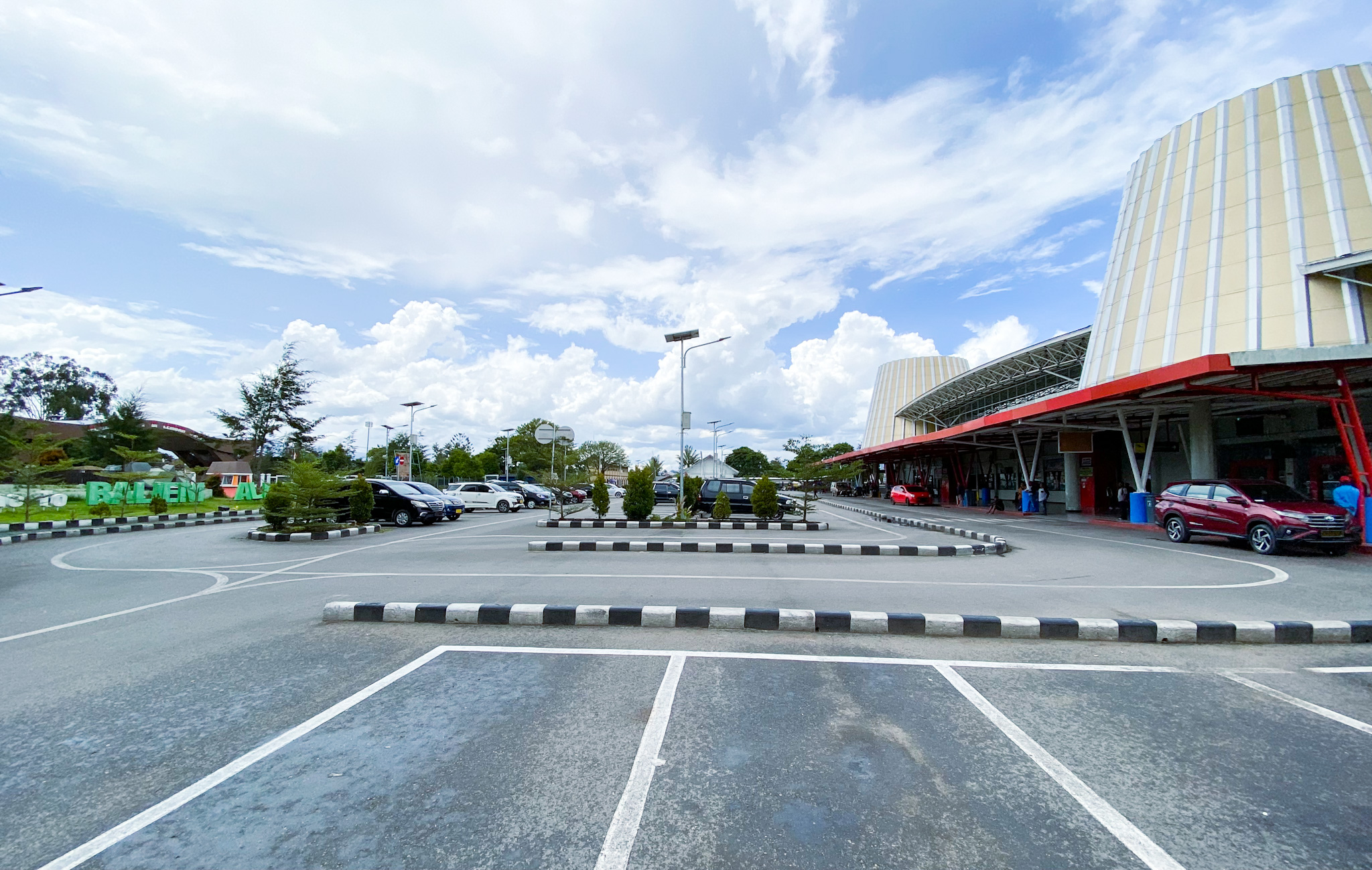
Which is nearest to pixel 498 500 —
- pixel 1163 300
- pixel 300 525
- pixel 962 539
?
pixel 300 525

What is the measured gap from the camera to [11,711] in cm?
411

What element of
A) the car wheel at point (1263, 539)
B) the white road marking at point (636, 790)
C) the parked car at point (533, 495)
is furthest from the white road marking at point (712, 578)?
the parked car at point (533, 495)

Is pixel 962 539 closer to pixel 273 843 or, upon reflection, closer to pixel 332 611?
pixel 332 611

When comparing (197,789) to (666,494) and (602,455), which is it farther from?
(602,455)

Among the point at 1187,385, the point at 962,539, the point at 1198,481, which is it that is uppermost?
the point at 1187,385

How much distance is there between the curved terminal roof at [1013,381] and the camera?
1254 inches

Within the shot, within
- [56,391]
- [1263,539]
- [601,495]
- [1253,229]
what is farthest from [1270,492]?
[56,391]

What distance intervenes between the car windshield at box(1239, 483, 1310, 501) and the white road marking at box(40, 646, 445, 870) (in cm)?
1688

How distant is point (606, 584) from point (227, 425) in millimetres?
44067

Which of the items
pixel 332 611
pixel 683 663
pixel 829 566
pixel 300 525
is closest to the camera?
pixel 683 663

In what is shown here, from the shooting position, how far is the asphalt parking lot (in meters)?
2.64

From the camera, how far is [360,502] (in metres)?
19.4

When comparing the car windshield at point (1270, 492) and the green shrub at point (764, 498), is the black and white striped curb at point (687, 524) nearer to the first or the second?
the green shrub at point (764, 498)

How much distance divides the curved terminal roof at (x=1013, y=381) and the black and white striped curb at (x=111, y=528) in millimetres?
36017
